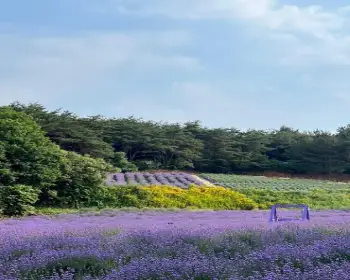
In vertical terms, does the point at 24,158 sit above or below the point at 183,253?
above

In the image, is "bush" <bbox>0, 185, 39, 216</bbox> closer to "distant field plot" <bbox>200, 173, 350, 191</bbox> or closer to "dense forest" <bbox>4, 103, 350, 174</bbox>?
"distant field plot" <bbox>200, 173, 350, 191</bbox>

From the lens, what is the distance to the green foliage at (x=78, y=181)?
18.7 meters

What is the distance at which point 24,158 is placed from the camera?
56.9 ft

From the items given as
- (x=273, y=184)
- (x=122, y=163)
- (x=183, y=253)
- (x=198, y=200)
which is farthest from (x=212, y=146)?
(x=183, y=253)

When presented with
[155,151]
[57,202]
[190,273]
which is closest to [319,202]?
[57,202]

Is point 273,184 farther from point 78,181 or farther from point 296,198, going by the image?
point 78,181

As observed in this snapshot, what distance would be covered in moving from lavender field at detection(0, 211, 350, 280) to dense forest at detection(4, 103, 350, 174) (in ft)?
101

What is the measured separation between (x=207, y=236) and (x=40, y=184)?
39.4 ft

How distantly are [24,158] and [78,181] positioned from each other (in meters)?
2.26

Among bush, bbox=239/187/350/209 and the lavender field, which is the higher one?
the lavender field

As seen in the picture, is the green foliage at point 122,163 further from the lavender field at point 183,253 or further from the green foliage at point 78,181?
the lavender field at point 183,253

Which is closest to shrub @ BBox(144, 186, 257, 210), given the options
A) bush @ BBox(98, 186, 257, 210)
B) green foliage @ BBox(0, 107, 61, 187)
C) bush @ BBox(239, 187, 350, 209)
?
bush @ BBox(98, 186, 257, 210)

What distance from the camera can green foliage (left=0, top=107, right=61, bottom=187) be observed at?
Result: 17.0 metres

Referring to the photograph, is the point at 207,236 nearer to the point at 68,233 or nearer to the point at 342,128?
the point at 68,233
